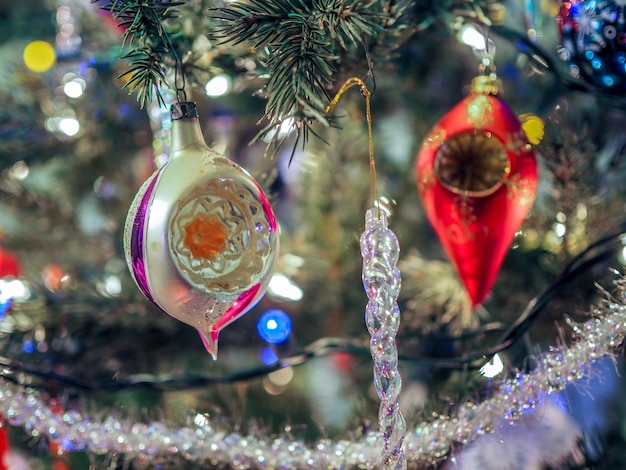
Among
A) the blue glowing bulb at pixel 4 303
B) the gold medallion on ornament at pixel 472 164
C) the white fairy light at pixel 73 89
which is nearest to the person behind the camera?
the gold medallion on ornament at pixel 472 164

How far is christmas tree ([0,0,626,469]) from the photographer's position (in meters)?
0.38

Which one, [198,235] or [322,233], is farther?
[322,233]

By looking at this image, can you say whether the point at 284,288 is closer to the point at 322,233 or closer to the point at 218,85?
the point at 322,233

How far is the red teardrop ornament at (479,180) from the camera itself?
1.71 ft

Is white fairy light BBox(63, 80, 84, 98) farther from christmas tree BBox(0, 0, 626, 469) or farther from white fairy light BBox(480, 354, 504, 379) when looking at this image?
white fairy light BBox(480, 354, 504, 379)

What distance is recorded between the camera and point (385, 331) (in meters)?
0.37

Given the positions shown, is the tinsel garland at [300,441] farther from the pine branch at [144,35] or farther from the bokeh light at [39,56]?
the bokeh light at [39,56]

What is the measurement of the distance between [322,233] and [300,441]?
0.36 meters

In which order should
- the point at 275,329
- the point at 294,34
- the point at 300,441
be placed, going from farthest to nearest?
the point at 275,329, the point at 300,441, the point at 294,34

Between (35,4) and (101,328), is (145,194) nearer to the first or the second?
(101,328)

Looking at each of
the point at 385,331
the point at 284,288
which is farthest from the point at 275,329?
the point at 385,331

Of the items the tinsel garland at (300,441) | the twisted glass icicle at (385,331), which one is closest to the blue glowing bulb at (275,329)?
the tinsel garland at (300,441)

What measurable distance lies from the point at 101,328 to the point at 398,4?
460 millimetres

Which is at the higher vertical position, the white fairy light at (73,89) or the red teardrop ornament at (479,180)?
the red teardrop ornament at (479,180)
